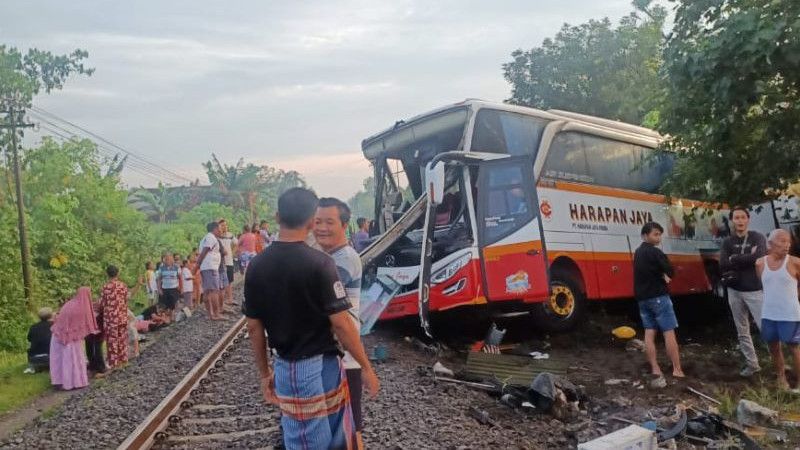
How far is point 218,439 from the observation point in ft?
16.7

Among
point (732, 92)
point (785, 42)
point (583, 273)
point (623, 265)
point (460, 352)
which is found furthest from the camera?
point (623, 265)

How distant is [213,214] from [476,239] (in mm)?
33042

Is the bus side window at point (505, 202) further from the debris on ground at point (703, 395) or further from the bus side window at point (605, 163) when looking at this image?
the debris on ground at point (703, 395)

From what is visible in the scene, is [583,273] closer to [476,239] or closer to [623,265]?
[623,265]

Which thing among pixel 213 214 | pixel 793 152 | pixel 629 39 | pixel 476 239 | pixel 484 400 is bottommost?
pixel 484 400

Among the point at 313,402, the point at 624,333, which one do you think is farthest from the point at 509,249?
the point at 313,402

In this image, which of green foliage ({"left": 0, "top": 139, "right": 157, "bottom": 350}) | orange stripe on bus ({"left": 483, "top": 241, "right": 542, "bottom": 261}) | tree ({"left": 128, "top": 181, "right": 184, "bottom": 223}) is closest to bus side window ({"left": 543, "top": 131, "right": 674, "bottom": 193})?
orange stripe on bus ({"left": 483, "top": 241, "right": 542, "bottom": 261})

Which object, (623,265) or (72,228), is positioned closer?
(623,265)

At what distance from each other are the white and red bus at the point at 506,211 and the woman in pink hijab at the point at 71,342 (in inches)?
160

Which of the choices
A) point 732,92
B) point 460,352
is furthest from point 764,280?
point 460,352

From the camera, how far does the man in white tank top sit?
5.88 metres

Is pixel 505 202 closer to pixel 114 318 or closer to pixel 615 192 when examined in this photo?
pixel 615 192

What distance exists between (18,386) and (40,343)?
34.3 inches

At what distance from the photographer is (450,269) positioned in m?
8.00
